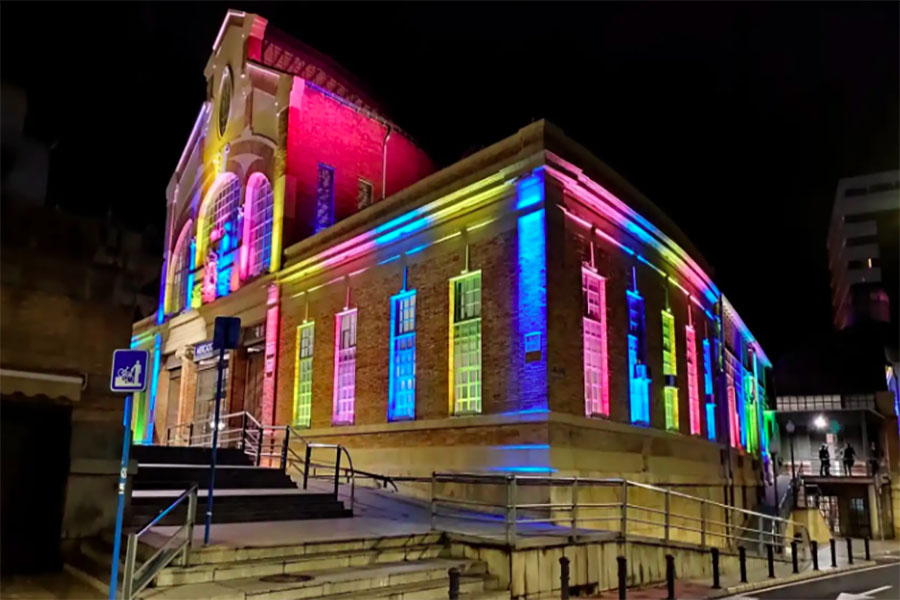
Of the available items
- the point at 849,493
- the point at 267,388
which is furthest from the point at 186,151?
the point at 849,493

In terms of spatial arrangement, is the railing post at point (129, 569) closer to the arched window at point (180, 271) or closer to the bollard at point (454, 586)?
the bollard at point (454, 586)

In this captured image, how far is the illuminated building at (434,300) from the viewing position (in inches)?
601

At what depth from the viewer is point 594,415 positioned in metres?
16.2

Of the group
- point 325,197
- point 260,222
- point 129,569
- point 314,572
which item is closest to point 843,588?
point 314,572

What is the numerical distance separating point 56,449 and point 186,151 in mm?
27218

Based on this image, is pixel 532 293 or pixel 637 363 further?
pixel 637 363

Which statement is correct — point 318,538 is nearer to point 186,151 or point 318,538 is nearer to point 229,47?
point 229,47

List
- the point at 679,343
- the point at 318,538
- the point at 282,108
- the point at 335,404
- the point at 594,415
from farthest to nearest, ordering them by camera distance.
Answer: the point at 282,108 → the point at 679,343 → the point at 335,404 → the point at 594,415 → the point at 318,538

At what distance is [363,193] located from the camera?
26969 mm

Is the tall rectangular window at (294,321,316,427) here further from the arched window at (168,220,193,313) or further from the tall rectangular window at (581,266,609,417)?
the arched window at (168,220,193,313)

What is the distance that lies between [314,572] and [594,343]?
32.1ft

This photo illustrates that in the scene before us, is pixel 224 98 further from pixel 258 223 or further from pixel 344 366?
pixel 344 366

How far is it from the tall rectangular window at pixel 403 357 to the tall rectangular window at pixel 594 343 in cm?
419

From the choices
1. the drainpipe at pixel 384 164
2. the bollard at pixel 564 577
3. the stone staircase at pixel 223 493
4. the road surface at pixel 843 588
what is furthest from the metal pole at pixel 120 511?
the drainpipe at pixel 384 164
